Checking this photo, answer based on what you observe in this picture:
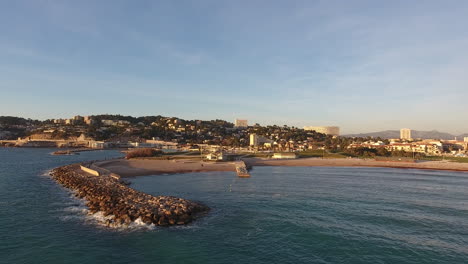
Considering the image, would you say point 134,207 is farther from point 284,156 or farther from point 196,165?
point 284,156

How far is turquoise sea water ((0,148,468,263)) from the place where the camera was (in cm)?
1823

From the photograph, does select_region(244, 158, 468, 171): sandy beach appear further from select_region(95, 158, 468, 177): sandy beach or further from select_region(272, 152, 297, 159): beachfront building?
select_region(272, 152, 297, 159): beachfront building

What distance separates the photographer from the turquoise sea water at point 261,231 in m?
18.2

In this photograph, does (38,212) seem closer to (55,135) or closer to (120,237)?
(120,237)

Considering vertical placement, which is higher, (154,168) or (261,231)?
(154,168)

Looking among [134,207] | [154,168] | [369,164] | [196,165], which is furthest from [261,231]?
[369,164]

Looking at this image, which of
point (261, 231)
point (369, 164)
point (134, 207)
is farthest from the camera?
point (369, 164)

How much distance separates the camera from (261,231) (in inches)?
889

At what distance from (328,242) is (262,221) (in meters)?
6.19

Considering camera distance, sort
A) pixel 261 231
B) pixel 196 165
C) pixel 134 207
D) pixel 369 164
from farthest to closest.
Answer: pixel 369 164
pixel 196 165
pixel 134 207
pixel 261 231

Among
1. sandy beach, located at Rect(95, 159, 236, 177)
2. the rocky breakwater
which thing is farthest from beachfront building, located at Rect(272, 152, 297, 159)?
the rocky breakwater

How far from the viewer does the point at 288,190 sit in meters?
39.3

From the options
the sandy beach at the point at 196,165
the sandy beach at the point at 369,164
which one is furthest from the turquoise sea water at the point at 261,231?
the sandy beach at the point at 369,164

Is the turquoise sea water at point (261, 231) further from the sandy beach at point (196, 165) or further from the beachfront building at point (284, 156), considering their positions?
the beachfront building at point (284, 156)
